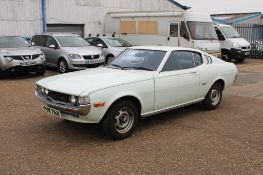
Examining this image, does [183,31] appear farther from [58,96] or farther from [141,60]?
[58,96]

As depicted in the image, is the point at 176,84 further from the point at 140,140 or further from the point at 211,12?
the point at 211,12

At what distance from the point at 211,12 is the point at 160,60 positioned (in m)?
28.9

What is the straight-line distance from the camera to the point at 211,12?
33.2 m

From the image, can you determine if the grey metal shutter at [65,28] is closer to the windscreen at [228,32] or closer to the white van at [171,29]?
the white van at [171,29]

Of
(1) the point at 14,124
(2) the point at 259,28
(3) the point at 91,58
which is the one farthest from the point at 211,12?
(1) the point at 14,124

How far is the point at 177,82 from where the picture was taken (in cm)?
616

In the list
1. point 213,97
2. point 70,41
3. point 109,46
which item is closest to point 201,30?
point 109,46

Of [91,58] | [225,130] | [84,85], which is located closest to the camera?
[84,85]

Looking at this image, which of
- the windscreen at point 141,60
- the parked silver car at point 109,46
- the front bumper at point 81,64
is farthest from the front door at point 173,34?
the windscreen at point 141,60

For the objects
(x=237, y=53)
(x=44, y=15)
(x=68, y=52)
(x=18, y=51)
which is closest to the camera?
(x=18, y=51)

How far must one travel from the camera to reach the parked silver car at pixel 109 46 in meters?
14.3

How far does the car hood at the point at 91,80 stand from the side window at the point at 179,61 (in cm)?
53

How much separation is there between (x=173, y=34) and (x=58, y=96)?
11074 millimetres

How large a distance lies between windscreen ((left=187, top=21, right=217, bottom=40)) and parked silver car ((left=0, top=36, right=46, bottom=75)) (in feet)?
22.1
